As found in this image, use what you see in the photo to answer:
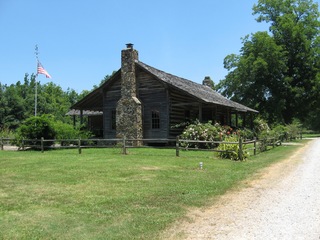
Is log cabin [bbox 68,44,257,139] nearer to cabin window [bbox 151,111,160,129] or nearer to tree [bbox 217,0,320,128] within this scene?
cabin window [bbox 151,111,160,129]

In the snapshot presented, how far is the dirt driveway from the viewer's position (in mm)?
5531

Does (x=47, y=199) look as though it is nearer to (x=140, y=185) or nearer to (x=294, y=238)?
(x=140, y=185)

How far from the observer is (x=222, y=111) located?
108 feet

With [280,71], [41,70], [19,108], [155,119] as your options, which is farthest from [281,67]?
[19,108]

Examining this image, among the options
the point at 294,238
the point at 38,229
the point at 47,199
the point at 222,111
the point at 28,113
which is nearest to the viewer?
the point at 294,238

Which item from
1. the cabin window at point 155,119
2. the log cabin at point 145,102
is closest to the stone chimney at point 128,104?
the log cabin at point 145,102

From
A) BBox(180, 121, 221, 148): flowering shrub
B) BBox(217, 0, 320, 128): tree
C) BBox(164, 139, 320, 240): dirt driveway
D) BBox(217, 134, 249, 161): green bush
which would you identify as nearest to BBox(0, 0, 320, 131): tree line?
BBox(217, 0, 320, 128): tree

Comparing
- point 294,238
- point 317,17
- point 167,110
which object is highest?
point 317,17

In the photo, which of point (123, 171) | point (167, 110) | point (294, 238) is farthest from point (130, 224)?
point (167, 110)

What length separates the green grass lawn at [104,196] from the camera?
593cm

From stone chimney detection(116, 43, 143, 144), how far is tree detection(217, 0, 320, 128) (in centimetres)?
2365

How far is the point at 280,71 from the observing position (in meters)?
46.3

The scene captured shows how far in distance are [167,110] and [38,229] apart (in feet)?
63.3

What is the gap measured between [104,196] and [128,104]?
56.7ft
